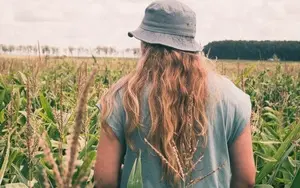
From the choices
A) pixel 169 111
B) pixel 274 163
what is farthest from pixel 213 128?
pixel 274 163

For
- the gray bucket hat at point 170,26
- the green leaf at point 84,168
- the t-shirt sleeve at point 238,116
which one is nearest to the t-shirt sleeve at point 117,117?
the green leaf at point 84,168

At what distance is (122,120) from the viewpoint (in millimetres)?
1963

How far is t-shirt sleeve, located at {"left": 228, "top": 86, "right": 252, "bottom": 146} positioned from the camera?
2.00m

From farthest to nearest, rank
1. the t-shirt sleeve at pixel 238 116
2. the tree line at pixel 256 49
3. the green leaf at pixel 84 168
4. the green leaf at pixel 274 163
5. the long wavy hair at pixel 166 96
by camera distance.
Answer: the tree line at pixel 256 49 < the green leaf at pixel 274 163 < the t-shirt sleeve at pixel 238 116 < the long wavy hair at pixel 166 96 < the green leaf at pixel 84 168

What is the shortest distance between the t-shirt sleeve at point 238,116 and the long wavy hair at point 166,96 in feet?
0.50

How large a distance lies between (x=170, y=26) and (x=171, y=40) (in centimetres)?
8

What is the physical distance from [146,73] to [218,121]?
1.13ft

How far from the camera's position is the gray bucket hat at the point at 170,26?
6.42 feet

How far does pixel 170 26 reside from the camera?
2004mm

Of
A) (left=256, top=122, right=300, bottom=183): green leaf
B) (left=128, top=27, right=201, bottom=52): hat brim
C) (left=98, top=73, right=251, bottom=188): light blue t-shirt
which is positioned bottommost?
(left=256, top=122, right=300, bottom=183): green leaf

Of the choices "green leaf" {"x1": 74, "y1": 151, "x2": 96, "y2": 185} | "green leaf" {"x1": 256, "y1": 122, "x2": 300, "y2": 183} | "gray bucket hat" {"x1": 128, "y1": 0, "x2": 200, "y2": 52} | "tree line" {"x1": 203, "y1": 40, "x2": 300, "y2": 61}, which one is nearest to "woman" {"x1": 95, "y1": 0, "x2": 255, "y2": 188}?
"gray bucket hat" {"x1": 128, "y1": 0, "x2": 200, "y2": 52}

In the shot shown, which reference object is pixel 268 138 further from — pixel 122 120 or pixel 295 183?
pixel 295 183

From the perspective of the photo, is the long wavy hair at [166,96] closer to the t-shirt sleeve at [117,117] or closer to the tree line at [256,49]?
the t-shirt sleeve at [117,117]

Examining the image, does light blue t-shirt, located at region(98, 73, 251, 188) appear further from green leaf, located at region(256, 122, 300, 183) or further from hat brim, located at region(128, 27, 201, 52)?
green leaf, located at region(256, 122, 300, 183)
